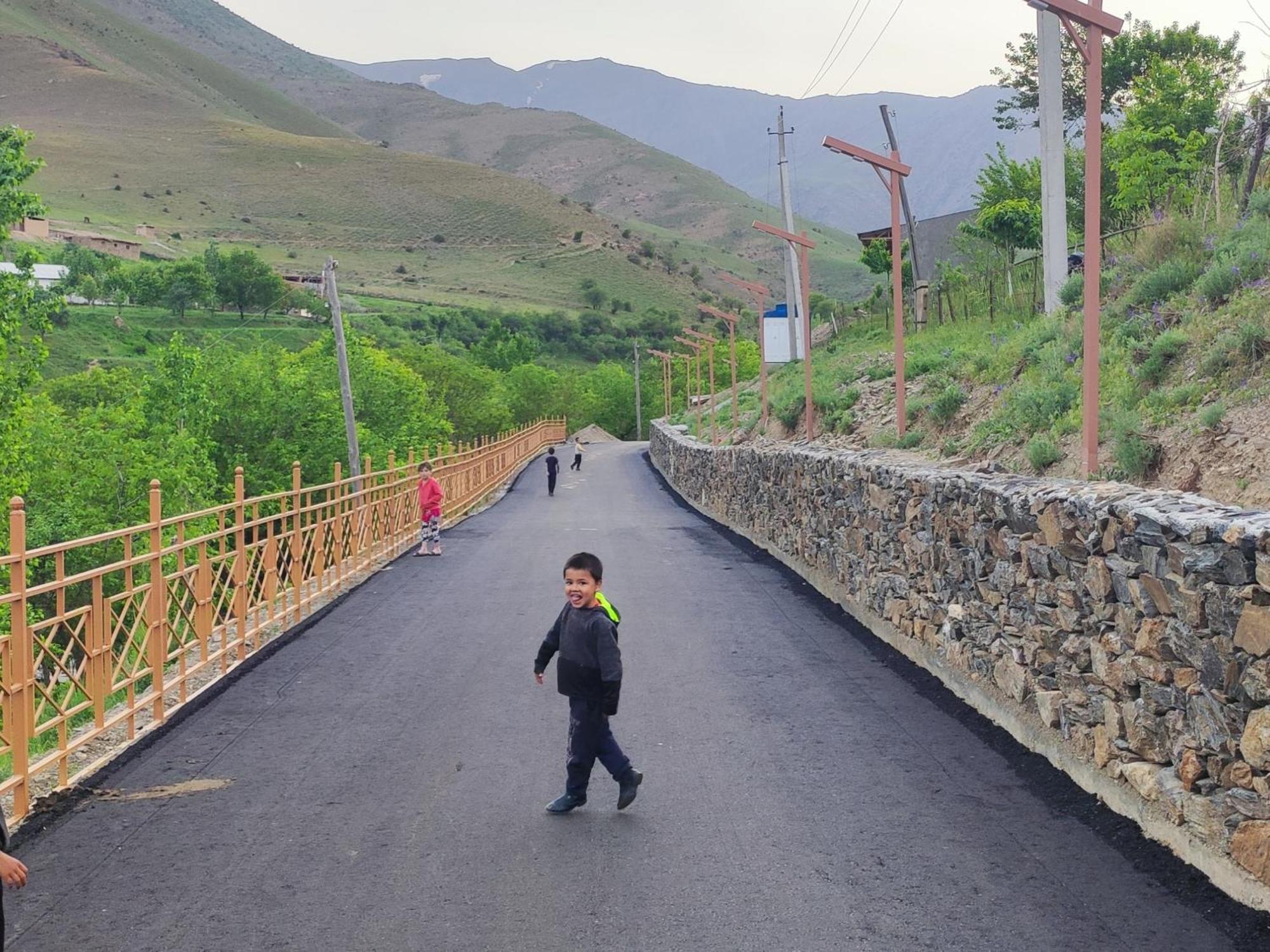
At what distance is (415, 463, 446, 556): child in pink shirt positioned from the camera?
69.5ft

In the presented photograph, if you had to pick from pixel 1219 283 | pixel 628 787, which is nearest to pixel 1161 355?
pixel 1219 283

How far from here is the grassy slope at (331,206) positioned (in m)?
138

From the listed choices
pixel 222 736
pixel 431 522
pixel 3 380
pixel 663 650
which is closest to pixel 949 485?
pixel 663 650

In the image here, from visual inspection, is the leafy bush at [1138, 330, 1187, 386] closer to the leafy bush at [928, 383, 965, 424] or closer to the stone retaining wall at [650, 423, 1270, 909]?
the stone retaining wall at [650, 423, 1270, 909]

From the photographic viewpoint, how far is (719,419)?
57.4 meters

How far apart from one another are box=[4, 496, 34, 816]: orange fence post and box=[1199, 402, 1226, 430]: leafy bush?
28.7ft

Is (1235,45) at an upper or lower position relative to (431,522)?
upper

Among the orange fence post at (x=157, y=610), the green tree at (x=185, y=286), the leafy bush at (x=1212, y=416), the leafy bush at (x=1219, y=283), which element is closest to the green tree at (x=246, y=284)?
the green tree at (x=185, y=286)

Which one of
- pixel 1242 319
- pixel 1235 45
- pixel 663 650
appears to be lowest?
pixel 663 650

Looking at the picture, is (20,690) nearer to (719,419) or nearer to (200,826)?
(200,826)

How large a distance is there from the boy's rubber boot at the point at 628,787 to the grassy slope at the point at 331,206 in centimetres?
12231

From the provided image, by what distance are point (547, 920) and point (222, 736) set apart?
4004mm

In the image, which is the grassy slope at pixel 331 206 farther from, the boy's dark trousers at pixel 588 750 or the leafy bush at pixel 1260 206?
the boy's dark trousers at pixel 588 750

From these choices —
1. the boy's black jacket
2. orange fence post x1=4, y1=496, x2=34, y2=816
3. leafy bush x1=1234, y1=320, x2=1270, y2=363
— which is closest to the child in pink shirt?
leafy bush x1=1234, y1=320, x2=1270, y2=363
